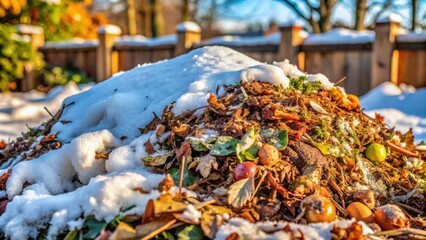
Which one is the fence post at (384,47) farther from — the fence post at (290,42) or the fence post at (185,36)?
the fence post at (185,36)

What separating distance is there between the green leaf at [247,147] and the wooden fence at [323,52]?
16.2ft

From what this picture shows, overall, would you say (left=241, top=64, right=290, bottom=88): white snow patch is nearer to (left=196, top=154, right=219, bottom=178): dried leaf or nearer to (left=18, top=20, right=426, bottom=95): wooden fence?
(left=196, top=154, right=219, bottom=178): dried leaf

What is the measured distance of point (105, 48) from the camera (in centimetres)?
964

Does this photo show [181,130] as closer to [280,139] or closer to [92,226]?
[280,139]

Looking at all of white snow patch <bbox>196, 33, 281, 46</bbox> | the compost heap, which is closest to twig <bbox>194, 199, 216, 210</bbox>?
the compost heap

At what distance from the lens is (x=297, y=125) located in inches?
87.5

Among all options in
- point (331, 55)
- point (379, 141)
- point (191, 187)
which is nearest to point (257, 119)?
point (191, 187)

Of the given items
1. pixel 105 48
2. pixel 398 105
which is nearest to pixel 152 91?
pixel 398 105

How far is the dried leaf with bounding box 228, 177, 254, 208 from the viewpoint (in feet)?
5.91

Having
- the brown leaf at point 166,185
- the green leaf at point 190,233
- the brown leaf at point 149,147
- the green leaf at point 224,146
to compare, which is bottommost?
the green leaf at point 190,233

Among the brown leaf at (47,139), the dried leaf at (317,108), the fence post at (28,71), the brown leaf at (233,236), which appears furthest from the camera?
the fence post at (28,71)

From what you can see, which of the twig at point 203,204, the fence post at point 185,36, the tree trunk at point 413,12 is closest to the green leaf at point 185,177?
the twig at point 203,204

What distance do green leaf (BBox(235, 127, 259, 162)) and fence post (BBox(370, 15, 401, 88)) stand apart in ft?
16.1

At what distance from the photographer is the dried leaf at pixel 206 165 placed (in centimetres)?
196
